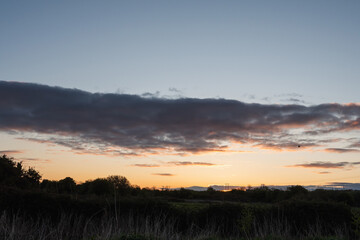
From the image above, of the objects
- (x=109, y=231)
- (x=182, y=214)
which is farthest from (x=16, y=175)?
(x=109, y=231)

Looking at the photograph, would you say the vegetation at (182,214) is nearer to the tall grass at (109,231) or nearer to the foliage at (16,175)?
the tall grass at (109,231)

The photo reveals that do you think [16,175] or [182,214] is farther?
[16,175]

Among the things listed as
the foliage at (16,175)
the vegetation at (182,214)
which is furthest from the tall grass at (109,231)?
the foliage at (16,175)

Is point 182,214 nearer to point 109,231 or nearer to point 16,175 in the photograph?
point 109,231

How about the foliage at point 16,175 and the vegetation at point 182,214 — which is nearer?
the vegetation at point 182,214

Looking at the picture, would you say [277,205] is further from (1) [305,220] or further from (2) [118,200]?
(2) [118,200]

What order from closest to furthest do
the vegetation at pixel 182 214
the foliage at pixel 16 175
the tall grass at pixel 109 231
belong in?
the tall grass at pixel 109 231 → the vegetation at pixel 182 214 → the foliage at pixel 16 175

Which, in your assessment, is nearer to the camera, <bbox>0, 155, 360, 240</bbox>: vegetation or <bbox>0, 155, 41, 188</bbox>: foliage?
<bbox>0, 155, 360, 240</bbox>: vegetation

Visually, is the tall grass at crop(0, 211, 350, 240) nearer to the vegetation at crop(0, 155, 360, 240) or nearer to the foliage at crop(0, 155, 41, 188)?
the vegetation at crop(0, 155, 360, 240)

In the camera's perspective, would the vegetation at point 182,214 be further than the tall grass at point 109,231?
Yes

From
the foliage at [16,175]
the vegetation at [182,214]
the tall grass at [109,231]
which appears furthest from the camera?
the foliage at [16,175]

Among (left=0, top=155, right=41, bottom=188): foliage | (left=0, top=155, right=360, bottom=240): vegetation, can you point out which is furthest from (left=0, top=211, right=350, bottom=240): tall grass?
(left=0, top=155, right=41, bottom=188): foliage

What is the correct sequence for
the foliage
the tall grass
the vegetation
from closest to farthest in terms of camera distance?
the tall grass, the vegetation, the foliage

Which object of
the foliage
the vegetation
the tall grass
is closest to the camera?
the tall grass
